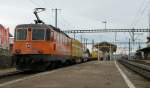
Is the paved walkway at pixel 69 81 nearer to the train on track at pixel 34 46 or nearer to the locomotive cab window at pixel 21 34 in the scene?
the train on track at pixel 34 46

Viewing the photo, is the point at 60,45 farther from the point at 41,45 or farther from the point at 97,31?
the point at 97,31

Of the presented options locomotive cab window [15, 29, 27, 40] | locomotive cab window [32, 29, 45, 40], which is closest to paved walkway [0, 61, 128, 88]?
locomotive cab window [32, 29, 45, 40]

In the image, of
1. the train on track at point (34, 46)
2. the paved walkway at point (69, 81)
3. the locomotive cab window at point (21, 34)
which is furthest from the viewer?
the locomotive cab window at point (21, 34)

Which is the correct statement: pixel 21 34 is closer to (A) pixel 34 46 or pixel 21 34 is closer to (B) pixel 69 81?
(A) pixel 34 46

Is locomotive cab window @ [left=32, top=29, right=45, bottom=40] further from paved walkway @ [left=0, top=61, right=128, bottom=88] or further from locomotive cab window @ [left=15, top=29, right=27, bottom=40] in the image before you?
paved walkway @ [left=0, top=61, right=128, bottom=88]

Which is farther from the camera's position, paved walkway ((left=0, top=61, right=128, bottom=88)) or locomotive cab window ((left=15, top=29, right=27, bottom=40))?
locomotive cab window ((left=15, top=29, right=27, bottom=40))

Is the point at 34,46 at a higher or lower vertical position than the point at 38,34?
lower

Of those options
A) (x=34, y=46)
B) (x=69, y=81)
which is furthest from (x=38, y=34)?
(x=69, y=81)

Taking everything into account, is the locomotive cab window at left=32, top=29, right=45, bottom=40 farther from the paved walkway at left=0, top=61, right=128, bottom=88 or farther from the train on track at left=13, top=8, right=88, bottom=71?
the paved walkway at left=0, top=61, right=128, bottom=88

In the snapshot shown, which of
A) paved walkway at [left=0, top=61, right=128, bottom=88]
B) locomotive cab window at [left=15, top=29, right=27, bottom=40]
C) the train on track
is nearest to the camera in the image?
paved walkway at [left=0, top=61, right=128, bottom=88]

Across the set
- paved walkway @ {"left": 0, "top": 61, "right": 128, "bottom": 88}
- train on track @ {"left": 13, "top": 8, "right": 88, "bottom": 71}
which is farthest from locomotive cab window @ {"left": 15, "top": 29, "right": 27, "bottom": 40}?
paved walkway @ {"left": 0, "top": 61, "right": 128, "bottom": 88}

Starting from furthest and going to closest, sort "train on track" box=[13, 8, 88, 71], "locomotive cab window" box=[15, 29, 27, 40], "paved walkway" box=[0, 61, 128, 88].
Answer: "locomotive cab window" box=[15, 29, 27, 40] → "train on track" box=[13, 8, 88, 71] → "paved walkway" box=[0, 61, 128, 88]

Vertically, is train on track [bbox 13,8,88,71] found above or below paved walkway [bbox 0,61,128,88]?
above

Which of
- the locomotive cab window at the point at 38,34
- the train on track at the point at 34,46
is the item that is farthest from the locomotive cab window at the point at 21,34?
the locomotive cab window at the point at 38,34
